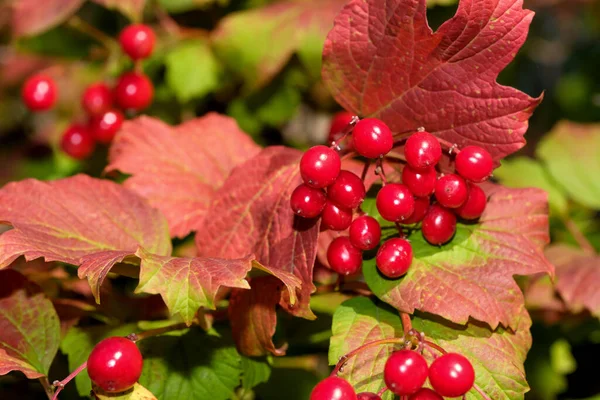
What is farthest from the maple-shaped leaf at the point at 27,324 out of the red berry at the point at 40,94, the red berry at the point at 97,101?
the red berry at the point at 40,94

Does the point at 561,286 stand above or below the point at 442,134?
below

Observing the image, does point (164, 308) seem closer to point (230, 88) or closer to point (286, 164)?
point (286, 164)

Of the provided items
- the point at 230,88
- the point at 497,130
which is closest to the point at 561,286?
the point at 497,130

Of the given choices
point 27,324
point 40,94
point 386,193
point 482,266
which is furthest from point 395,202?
point 40,94

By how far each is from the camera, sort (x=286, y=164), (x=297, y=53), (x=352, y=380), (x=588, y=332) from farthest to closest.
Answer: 1. (x=297, y=53)
2. (x=588, y=332)
3. (x=286, y=164)
4. (x=352, y=380)

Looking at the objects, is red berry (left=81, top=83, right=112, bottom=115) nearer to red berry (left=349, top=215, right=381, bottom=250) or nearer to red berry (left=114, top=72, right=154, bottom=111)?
red berry (left=114, top=72, right=154, bottom=111)

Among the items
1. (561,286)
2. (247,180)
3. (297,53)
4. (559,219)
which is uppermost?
(247,180)
